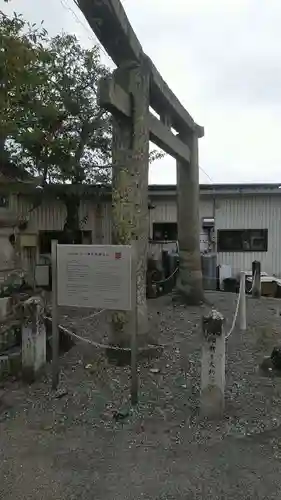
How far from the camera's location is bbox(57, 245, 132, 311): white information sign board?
15.0 feet

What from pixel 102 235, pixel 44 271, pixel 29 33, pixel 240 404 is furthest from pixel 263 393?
pixel 102 235

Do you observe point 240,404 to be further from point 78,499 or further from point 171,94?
point 171,94

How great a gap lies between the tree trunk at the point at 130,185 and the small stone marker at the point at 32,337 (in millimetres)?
1111

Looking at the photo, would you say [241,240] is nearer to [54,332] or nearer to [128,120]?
[128,120]

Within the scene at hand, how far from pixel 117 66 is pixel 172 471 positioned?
16.4 ft

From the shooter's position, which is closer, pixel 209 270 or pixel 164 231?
pixel 209 270

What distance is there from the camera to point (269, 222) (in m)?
15.9

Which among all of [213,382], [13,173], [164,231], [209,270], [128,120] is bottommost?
[213,382]

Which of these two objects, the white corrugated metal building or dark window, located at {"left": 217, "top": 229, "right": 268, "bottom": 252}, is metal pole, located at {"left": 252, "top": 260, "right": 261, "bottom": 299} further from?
dark window, located at {"left": 217, "top": 229, "right": 268, "bottom": 252}

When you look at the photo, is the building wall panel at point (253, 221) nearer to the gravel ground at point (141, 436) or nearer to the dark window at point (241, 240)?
the dark window at point (241, 240)

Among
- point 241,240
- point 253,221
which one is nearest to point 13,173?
point 241,240

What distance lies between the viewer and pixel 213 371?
4.09 meters

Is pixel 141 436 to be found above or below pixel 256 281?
below

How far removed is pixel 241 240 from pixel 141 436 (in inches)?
514
